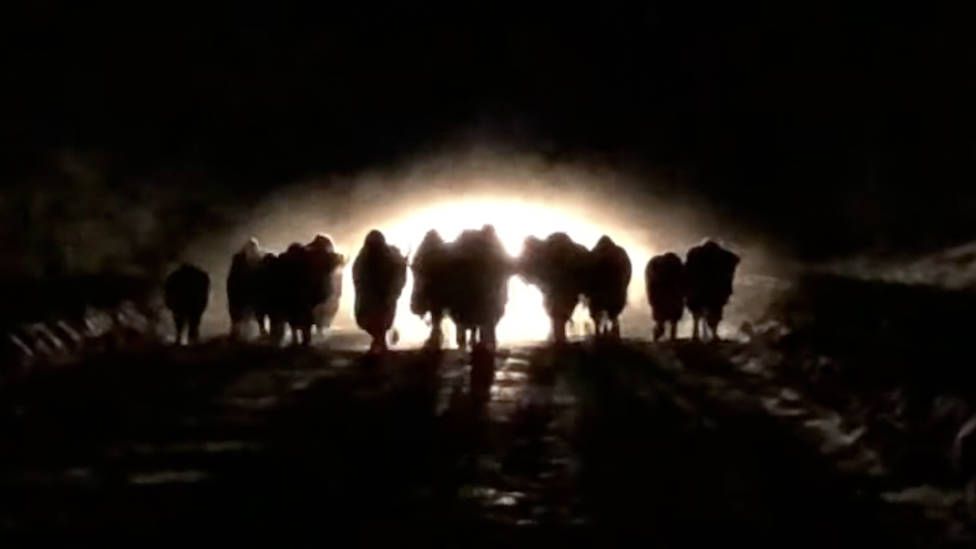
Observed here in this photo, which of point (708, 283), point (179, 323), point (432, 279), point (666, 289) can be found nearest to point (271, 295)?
point (179, 323)

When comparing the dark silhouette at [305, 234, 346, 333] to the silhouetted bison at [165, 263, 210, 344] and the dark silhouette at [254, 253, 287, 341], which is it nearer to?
the dark silhouette at [254, 253, 287, 341]

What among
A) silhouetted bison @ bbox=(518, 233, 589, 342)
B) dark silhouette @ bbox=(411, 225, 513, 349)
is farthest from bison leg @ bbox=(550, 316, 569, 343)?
dark silhouette @ bbox=(411, 225, 513, 349)

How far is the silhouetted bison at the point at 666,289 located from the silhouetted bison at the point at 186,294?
23.9ft

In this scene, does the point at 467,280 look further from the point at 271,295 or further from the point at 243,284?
the point at 243,284

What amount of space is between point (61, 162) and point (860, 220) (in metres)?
18.8

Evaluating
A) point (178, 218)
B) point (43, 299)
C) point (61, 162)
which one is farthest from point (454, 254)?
point (178, 218)

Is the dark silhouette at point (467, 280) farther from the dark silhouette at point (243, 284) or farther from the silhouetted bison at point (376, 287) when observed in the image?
the dark silhouette at point (243, 284)

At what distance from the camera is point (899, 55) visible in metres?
50.6

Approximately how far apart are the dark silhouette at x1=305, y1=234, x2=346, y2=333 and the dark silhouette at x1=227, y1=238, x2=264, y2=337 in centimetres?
105

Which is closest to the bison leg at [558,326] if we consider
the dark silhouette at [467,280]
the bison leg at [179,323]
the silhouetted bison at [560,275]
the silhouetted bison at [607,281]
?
the silhouetted bison at [560,275]

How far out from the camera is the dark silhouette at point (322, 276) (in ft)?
108

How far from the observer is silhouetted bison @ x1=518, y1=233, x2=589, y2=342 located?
108 ft

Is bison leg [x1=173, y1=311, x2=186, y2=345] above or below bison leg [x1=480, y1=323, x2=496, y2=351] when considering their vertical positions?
above

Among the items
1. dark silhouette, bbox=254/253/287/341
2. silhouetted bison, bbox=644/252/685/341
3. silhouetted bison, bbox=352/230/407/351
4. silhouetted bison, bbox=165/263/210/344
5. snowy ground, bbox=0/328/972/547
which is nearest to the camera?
snowy ground, bbox=0/328/972/547
